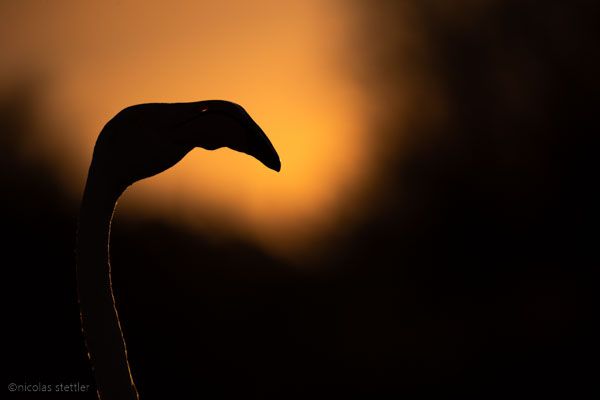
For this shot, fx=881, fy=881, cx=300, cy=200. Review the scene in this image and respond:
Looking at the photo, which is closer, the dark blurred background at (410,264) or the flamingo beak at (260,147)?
the flamingo beak at (260,147)

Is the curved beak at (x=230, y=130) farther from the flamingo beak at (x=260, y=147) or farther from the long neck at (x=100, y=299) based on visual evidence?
the long neck at (x=100, y=299)

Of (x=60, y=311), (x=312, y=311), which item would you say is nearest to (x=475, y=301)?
(x=312, y=311)

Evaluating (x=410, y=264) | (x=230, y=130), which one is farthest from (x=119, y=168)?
(x=410, y=264)

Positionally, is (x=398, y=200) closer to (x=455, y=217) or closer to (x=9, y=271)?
(x=455, y=217)

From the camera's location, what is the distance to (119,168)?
1.44 m

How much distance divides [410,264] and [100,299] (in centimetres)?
1625

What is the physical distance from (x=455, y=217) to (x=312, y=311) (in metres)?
3.59

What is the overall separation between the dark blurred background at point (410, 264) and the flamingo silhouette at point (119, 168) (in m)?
13.8

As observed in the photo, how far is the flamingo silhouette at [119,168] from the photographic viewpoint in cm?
137

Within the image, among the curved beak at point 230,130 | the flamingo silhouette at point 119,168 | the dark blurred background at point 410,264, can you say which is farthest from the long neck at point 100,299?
the dark blurred background at point 410,264

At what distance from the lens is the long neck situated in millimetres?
1389

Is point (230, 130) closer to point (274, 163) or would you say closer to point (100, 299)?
point (274, 163)

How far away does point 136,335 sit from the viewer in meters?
16.0

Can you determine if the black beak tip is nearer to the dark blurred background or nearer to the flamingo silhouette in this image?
the flamingo silhouette
